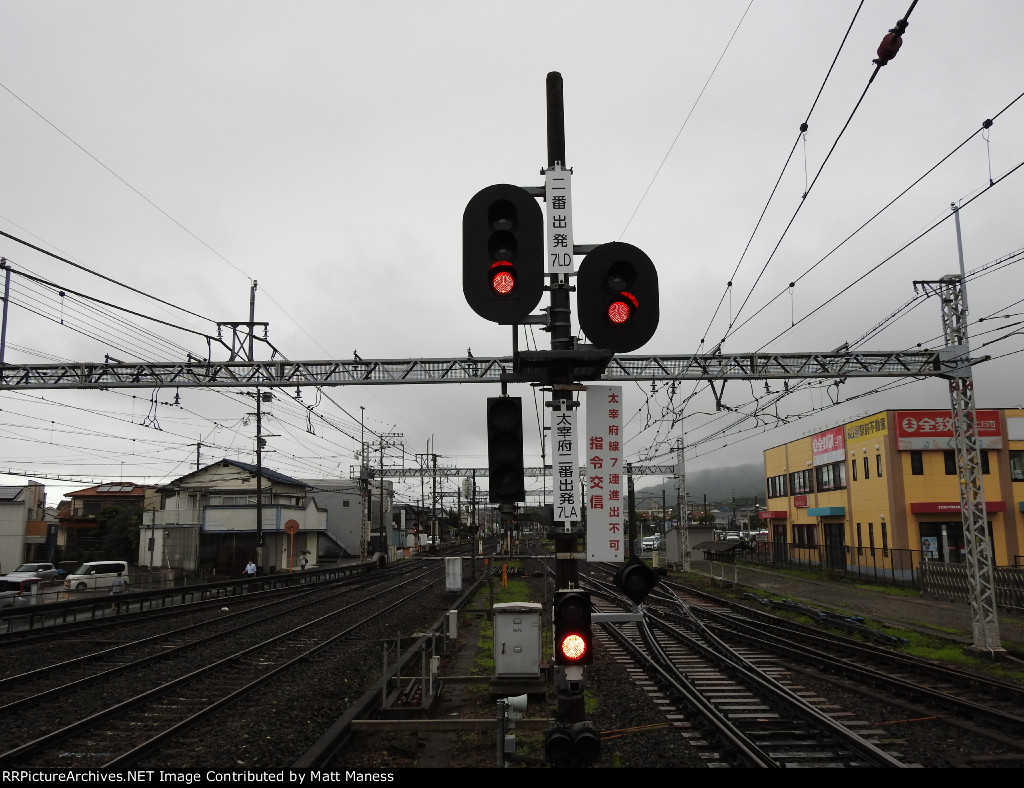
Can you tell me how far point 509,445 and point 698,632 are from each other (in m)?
17.9

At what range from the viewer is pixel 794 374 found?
21.0 metres

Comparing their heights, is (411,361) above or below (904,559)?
above

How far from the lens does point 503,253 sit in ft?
17.7

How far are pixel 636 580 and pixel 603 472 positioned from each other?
921mm

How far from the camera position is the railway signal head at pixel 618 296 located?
5395mm

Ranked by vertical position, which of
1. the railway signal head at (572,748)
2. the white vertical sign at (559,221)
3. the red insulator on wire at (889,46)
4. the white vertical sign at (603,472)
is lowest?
the railway signal head at (572,748)

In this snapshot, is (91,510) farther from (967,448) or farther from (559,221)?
(559,221)

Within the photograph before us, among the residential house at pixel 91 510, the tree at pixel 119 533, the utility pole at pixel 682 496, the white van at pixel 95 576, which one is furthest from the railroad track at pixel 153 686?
the residential house at pixel 91 510

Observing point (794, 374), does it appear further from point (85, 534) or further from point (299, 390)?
point (85, 534)

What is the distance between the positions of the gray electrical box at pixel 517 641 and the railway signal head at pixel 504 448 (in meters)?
8.06

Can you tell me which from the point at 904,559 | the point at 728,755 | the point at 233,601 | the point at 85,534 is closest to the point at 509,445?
the point at 728,755

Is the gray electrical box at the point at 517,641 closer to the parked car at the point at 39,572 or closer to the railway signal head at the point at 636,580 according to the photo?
the railway signal head at the point at 636,580

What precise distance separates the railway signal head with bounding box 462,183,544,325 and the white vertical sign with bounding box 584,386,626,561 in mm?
997

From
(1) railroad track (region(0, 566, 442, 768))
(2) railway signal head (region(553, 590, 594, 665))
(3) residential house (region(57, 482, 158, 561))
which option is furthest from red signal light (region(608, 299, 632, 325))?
(3) residential house (region(57, 482, 158, 561))
